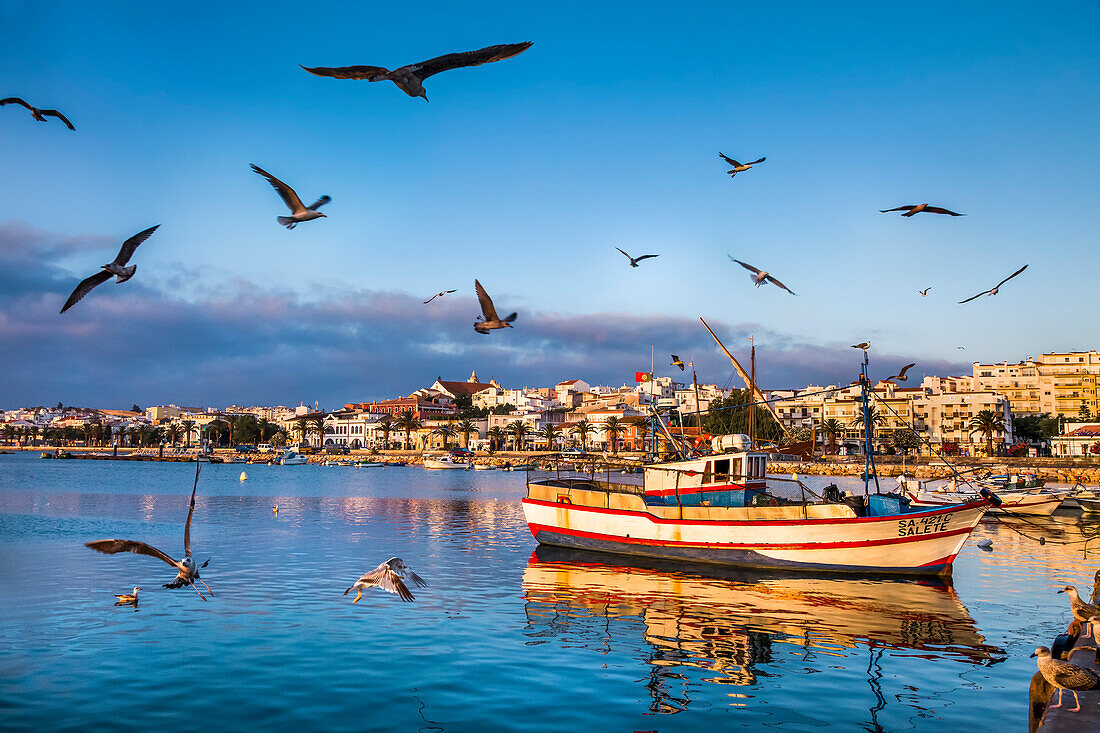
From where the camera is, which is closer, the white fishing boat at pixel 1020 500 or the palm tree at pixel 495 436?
the white fishing boat at pixel 1020 500

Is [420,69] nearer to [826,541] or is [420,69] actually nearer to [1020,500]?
[826,541]

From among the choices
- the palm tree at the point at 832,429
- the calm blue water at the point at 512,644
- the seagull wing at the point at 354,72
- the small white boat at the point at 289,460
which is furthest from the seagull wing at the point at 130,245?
the small white boat at the point at 289,460

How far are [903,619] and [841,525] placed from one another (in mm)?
5527

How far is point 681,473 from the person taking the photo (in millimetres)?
27500

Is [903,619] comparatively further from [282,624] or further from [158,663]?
[158,663]

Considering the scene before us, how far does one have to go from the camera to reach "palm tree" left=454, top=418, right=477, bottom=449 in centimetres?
15377

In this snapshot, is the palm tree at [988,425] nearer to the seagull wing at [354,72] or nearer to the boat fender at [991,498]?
the boat fender at [991,498]

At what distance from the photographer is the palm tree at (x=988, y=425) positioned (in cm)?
10431

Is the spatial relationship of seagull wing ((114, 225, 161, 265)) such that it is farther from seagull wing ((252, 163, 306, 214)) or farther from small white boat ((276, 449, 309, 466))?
small white boat ((276, 449, 309, 466))

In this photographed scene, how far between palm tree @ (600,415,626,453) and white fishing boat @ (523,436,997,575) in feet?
344

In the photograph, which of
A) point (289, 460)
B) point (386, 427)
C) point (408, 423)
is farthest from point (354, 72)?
point (386, 427)

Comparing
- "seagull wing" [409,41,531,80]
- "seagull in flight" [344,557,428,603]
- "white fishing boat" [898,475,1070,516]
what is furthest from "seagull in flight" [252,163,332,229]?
"white fishing boat" [898,475,1070,516]

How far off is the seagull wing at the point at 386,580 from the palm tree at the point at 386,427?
6347 inches

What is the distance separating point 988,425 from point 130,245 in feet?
369
